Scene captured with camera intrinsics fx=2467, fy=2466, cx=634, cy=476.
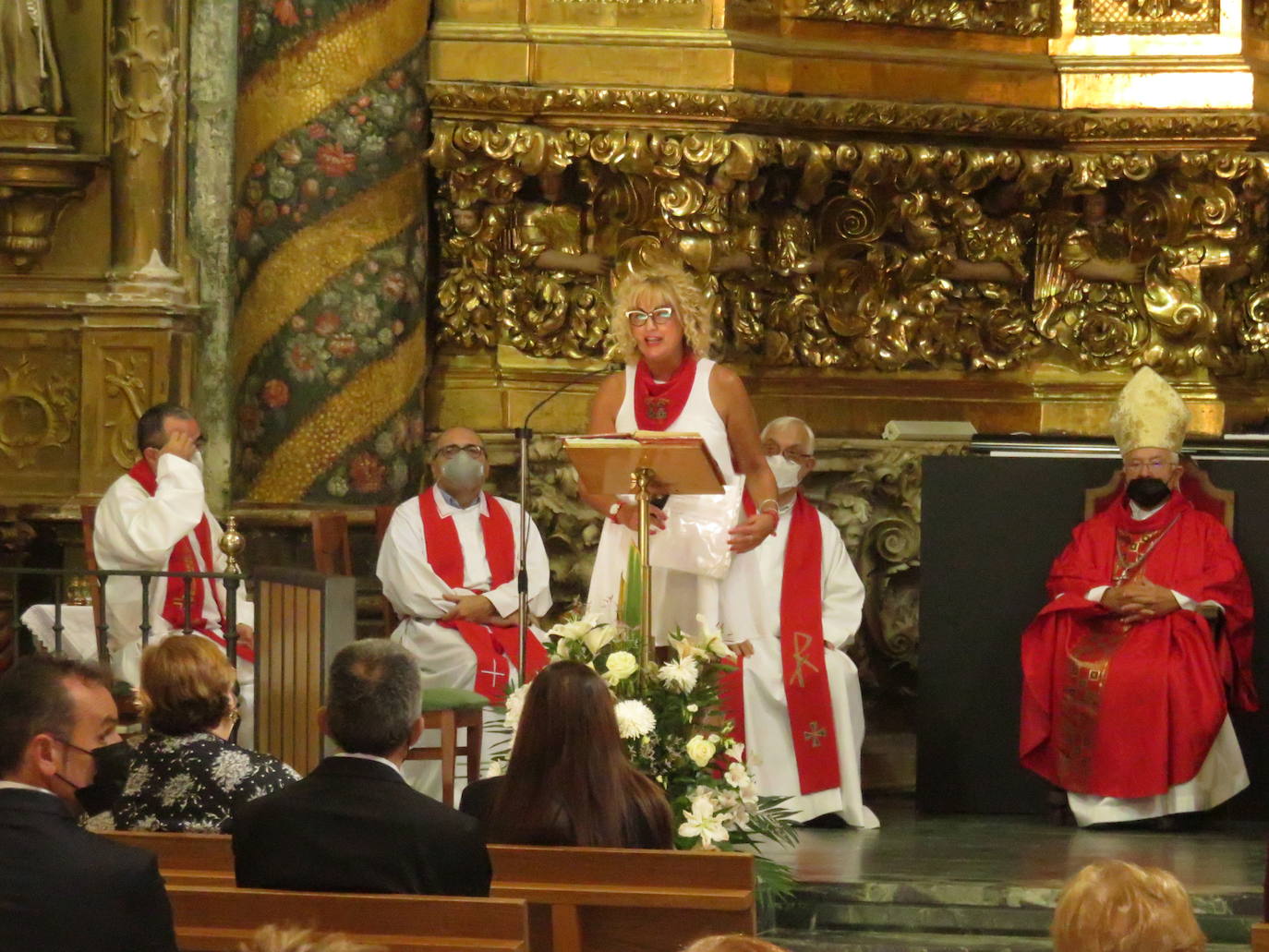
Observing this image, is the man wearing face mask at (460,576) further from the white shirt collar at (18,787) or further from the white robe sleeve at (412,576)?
the white shirt collar at (18,787)

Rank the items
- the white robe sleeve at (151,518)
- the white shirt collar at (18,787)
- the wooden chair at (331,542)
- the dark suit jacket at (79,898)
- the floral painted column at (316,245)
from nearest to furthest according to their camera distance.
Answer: the dark suit jacket at (79,898) < the white shirt collar at (18,787) < the white robe sleeve at (151,518) < the wooden chair at (331,542) < the floral painted column at (316,245)

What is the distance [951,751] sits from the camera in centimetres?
865

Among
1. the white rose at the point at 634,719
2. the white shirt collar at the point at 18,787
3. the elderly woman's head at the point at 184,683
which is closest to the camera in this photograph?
the white shirt collar at the point at 18,787

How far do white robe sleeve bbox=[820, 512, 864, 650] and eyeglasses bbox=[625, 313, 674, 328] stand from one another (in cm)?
140

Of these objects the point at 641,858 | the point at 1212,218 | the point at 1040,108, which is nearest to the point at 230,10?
the point at 1040,108

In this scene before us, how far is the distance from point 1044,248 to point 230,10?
3.47 m

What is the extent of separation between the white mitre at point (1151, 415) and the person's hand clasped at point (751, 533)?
1.45 meters

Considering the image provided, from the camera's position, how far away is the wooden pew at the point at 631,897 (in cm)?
466

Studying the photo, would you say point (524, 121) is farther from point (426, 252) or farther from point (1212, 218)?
point (1212, 218)

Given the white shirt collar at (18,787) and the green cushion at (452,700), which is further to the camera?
the green cushion at (452,700)

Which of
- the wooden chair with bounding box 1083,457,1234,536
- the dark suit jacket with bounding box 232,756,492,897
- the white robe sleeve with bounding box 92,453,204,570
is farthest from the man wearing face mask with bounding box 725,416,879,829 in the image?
the dark suit jacket with bounding box 232,756,492,897

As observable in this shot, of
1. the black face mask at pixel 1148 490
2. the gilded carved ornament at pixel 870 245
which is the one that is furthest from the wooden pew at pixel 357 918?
the gilded carved ornament at pixel 870 245

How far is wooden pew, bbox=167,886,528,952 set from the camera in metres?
3.96

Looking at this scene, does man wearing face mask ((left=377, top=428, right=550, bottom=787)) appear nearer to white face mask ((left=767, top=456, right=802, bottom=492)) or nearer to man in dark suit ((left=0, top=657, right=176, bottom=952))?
white face mask ((left=767, top=456, right=802, bottom=492))
